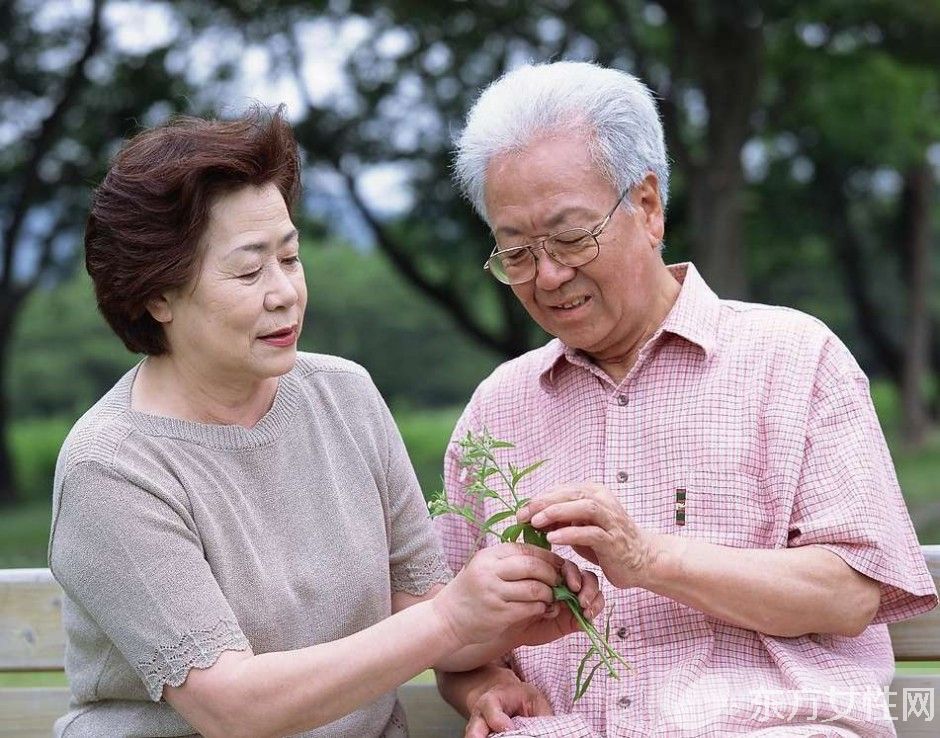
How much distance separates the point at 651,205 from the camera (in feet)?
9.37

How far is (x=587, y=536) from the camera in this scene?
2396 millimetres

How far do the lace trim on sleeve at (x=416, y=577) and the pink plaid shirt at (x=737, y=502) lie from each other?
259 mm

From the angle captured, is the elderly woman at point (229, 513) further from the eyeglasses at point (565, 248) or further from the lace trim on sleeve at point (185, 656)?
A: the eyeglasses at point (565, 248)

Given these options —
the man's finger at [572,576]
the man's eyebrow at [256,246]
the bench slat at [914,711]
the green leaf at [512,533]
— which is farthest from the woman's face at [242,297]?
the bench slat at [914,711]

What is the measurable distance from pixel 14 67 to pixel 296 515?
1282 centimetres

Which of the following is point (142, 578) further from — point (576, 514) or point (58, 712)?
point (58, 712)

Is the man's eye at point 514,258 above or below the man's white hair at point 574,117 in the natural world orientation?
below

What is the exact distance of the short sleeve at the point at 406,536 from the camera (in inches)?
115

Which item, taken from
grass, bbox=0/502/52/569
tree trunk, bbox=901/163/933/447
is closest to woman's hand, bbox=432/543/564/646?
grass, bbox=0/502/52/569

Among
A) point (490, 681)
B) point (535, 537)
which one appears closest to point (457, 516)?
point (490, 681)

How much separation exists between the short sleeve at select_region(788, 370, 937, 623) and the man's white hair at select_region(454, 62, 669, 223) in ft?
1.96

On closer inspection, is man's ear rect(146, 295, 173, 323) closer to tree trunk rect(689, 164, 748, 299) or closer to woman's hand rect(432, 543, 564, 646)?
woman's hand rect(432, 543, 564, 646)

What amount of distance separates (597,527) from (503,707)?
53 cm

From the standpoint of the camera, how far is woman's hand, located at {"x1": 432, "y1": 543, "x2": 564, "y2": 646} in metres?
2.38
